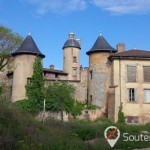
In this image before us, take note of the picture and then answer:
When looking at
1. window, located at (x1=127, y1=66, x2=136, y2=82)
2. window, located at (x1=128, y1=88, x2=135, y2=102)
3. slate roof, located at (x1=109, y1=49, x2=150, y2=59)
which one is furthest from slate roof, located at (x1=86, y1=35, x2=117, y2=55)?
window, located at (x1=128, y1=88, x2=135, y2=102)

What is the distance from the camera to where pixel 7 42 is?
4872 centimetres

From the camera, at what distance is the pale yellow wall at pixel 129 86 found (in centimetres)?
3997

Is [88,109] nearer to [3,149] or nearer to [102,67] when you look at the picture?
[102,67]

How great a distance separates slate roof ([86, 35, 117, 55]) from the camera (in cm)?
4522

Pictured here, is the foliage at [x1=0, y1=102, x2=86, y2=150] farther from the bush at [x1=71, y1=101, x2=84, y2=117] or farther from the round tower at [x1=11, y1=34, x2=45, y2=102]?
the round tower at [x1=11, y1=34, x2=45, y2=102]

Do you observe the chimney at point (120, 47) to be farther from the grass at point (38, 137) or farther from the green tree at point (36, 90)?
the grass at point (38, 137)

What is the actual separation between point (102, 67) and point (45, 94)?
848 cm

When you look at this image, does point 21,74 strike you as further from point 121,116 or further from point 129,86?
point 121,116

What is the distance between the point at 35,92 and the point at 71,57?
20883mm

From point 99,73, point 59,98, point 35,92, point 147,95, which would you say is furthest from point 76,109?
point 147,95

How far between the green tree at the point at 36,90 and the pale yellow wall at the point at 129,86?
29.5 feet

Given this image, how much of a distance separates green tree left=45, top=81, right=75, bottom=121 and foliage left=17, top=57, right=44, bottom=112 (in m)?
0.91

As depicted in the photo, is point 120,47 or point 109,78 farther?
point 120,47

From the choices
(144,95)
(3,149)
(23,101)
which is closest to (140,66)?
(144,95)
